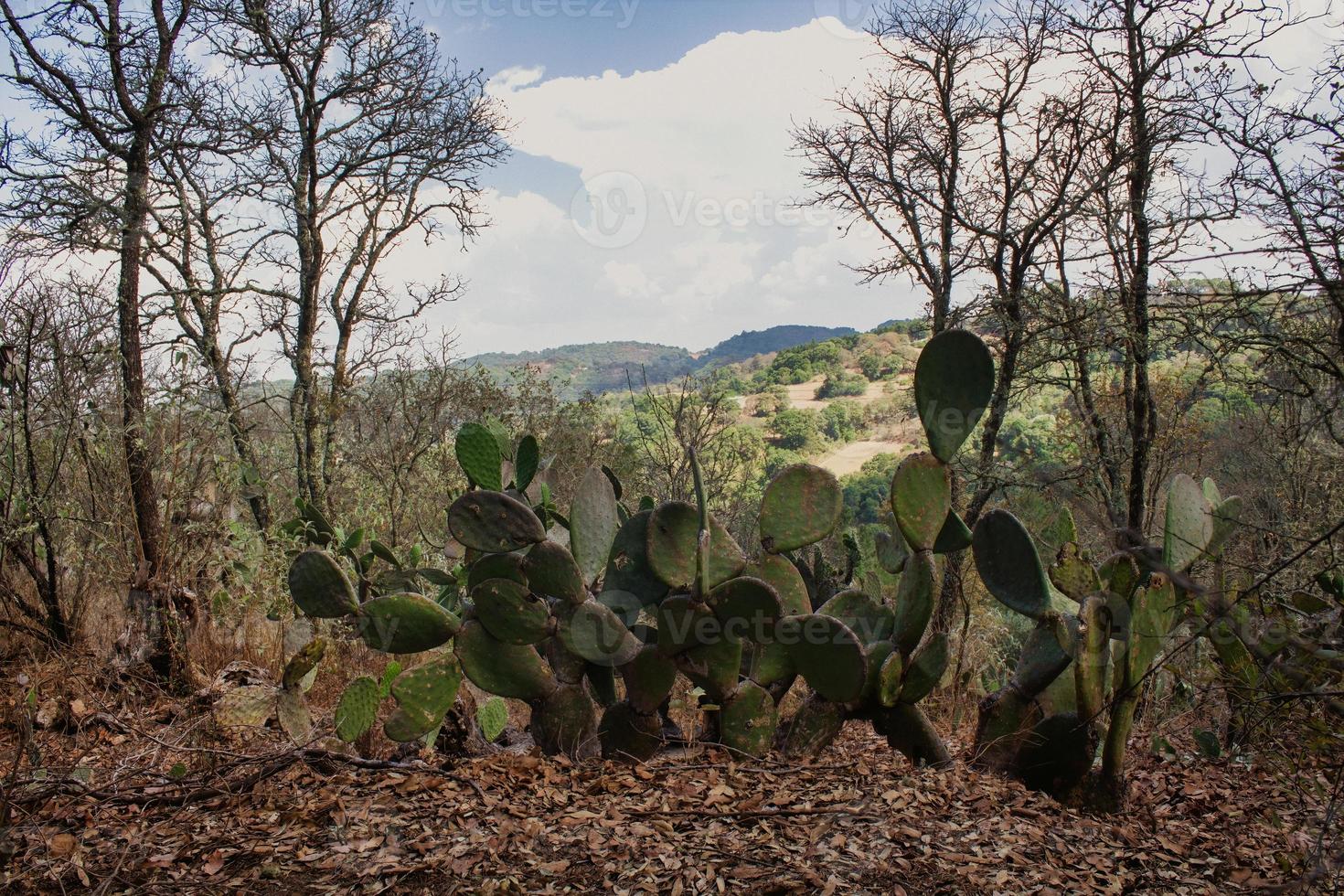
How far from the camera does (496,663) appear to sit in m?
2.64

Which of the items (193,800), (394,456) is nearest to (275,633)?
(193,800)

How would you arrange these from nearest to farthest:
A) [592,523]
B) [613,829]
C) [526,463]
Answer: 1. [613,829]
2. [592,523]
3. [526,463]

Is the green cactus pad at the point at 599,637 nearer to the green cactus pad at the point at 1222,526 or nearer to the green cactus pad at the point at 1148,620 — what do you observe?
the green cactus pad at the point at 1148,620

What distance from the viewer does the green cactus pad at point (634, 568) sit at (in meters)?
2.78

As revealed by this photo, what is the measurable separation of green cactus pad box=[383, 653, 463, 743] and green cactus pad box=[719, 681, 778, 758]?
0.83 metres

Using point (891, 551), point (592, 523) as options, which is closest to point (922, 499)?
point (891, 551)

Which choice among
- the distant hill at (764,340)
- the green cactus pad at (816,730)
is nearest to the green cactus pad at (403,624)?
the green cactus pad at (816,730)

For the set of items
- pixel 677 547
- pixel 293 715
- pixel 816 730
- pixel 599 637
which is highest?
pixel 677 547

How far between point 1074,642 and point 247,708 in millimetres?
2683

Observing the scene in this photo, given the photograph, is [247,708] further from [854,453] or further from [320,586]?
[854,453]

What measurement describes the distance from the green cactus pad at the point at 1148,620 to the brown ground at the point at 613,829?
1.34ft

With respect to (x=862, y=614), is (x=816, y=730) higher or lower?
lower

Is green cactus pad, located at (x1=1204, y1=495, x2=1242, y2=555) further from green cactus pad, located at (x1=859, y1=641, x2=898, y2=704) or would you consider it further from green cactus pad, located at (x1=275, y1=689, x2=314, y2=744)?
green cactus pad, located at (x1=275, y1=689, x2=314, y2=744)

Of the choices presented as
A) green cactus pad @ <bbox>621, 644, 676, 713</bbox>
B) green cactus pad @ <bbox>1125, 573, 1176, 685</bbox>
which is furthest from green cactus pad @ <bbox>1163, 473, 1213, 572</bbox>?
green cactus pad @ <bbox>621, 644, 676, 713</bbox>
